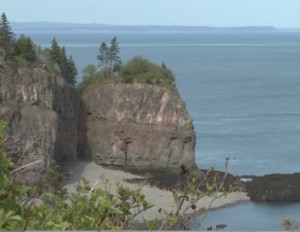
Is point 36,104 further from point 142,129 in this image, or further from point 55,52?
point 55,52

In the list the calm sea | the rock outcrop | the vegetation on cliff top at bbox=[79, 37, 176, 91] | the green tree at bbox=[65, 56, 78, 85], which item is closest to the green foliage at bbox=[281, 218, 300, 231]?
the calm sea

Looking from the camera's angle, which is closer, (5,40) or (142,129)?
(5,40)

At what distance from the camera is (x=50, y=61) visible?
42.2 metres

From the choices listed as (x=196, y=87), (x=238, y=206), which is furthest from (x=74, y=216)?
(x=196, y=87)

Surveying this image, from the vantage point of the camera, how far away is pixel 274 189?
3797 centimetres

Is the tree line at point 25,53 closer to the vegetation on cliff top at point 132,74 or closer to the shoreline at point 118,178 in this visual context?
the vegetation on cliff top at point 132,74

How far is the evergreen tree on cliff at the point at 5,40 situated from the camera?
38.5 metres

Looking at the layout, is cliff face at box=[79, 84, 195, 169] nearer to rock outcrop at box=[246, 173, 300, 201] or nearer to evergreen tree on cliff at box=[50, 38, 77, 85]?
evergreen tree on cliff at box=[50, 38, 77, 85]

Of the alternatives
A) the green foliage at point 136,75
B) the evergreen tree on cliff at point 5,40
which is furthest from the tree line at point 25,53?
the green foliage at point 136,75

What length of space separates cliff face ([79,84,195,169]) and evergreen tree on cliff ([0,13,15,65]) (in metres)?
5.75

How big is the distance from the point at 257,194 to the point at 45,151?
999 centimetres

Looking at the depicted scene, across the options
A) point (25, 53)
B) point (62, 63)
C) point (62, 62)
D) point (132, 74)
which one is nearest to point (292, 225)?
point (25, 53)

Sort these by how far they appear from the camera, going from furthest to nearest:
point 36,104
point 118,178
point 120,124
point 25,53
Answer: point 120,124 → point 25,53 → point 36,104 → point 118,178

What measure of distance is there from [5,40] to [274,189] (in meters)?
15.0
